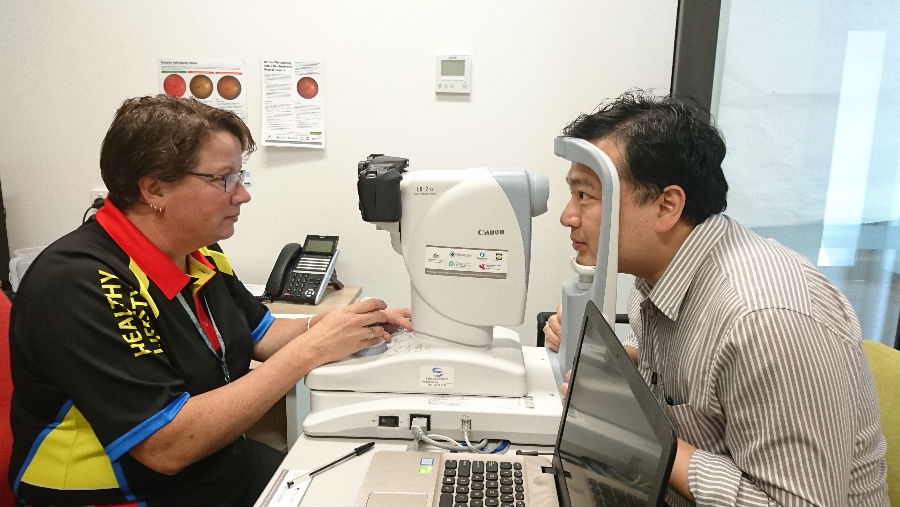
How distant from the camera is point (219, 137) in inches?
49.2

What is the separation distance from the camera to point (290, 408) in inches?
60.1

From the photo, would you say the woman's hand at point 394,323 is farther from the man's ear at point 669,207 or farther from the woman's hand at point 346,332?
the man's ear at point 669,207

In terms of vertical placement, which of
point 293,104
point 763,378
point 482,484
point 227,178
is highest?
point 293,104

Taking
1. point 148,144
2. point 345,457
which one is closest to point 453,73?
point 148,144

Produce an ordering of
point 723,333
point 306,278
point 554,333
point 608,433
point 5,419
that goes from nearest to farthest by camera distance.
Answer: point 608,433 → point 723,333 → point 5,419 → point 554,333 → point 306,278

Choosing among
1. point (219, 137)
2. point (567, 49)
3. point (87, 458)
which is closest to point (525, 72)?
point (567, 49)

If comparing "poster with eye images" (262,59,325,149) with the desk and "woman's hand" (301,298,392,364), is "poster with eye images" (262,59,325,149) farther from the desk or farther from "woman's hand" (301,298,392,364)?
"woman's hand" (301,298,392,364)

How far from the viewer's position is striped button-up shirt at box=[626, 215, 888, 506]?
81 cm

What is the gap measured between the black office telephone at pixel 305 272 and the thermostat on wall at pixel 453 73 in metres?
0.66

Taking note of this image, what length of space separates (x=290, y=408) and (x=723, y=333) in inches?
40.7

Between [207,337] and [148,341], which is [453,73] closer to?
[207,337]

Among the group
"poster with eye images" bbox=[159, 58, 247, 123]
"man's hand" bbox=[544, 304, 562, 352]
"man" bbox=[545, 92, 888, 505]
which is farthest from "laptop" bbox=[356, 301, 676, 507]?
"poster with eye images" bbox=[159, 58, 247, 123]

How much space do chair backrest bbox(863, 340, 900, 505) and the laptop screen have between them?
2.20ft

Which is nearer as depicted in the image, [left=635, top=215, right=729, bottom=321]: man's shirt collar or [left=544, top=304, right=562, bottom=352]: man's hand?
[left=635, top=215, right=729, bottom=321]: man's shirt collar
